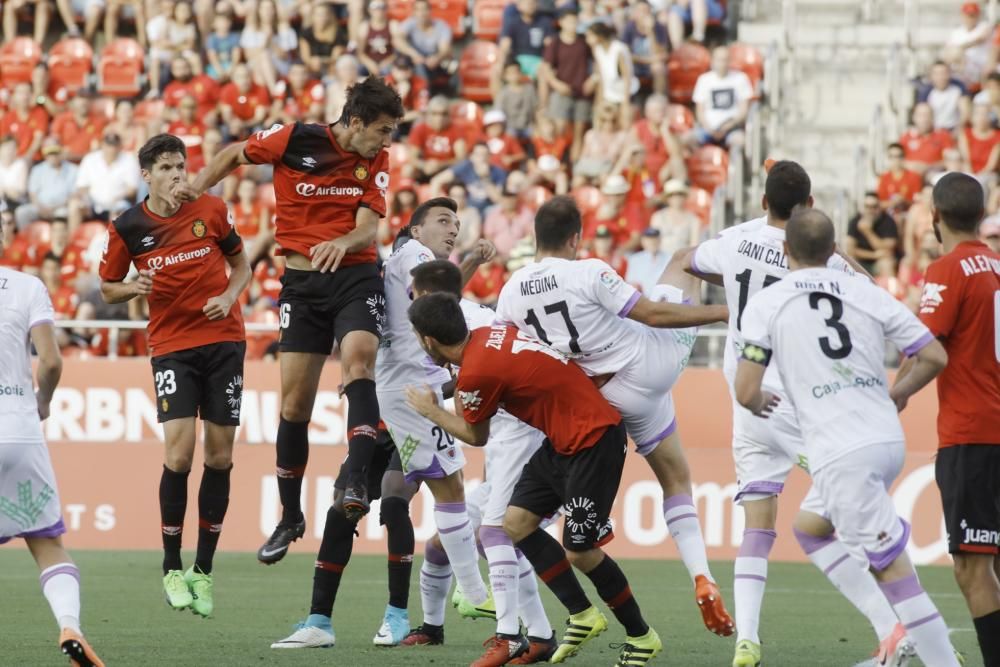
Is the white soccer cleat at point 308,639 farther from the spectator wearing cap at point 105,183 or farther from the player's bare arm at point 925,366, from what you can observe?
the spectator wearing cap at point 105,183

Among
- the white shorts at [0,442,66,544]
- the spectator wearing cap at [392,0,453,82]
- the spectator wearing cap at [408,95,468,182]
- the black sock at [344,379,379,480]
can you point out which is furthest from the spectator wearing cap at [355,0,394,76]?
the white shorts at [0,442,66,544]

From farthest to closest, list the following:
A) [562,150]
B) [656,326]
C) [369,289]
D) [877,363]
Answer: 1. [562,150]
2. [369,289]
3. [656,326]
4. [877,363]

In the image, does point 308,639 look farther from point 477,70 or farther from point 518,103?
point 477,70

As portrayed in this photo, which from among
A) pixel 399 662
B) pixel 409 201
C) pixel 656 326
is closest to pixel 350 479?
pixel 399 662

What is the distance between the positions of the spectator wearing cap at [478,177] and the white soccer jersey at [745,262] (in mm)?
11058

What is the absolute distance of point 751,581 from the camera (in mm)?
8375

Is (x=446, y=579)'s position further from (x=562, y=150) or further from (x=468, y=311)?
(x=562, y=150)

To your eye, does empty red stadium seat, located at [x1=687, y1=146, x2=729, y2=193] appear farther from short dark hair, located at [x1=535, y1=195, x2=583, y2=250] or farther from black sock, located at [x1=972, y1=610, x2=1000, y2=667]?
black sock, located at [x1=972, y1=610, x2=1000, y2=667]

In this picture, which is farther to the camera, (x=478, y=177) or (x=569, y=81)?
→ (x=569, y=81)

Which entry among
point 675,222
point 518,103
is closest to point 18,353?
point 675,222

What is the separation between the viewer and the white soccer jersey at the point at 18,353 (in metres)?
7.63

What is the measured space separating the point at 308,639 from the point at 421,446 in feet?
4.31

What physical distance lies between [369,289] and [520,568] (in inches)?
73.8

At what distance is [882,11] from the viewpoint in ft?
71.5
